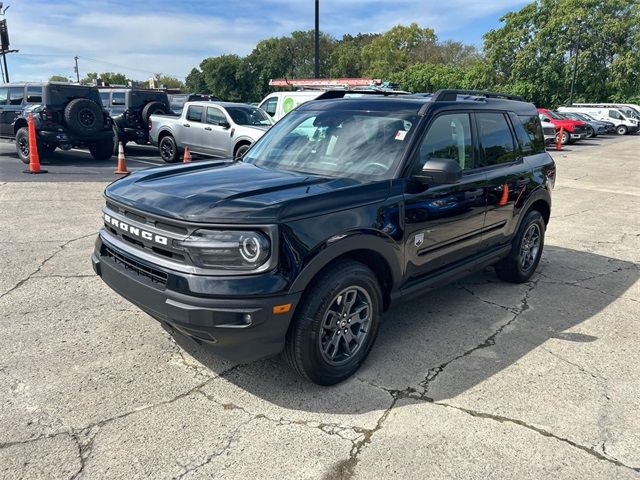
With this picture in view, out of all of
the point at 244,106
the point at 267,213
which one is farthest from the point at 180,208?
the point at 244,106

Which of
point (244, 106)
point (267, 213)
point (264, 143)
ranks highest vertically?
point (244, 106)

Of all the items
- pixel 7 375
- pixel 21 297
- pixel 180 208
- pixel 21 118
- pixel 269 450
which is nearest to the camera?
pixel 269 450

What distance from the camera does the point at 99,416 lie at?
2816 millimetres

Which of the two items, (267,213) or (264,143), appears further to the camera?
(264,143)

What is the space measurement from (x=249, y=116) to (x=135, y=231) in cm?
1007

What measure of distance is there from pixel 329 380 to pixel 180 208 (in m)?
1.41

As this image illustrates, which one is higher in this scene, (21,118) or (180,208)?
(21,118)

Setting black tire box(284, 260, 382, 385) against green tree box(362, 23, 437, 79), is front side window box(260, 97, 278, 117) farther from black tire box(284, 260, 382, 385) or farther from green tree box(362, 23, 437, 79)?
green tree box(362, 23, 437, 79)

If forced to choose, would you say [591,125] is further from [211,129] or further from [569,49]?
[211,129]

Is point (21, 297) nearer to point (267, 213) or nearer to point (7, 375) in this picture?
point (7, 375)

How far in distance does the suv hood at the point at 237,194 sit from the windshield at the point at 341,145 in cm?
19

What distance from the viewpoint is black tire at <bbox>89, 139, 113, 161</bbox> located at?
12958 millimetres

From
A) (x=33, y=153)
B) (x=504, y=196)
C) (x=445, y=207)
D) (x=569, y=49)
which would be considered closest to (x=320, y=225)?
(x=445, y=207)

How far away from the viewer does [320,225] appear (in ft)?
9.44
